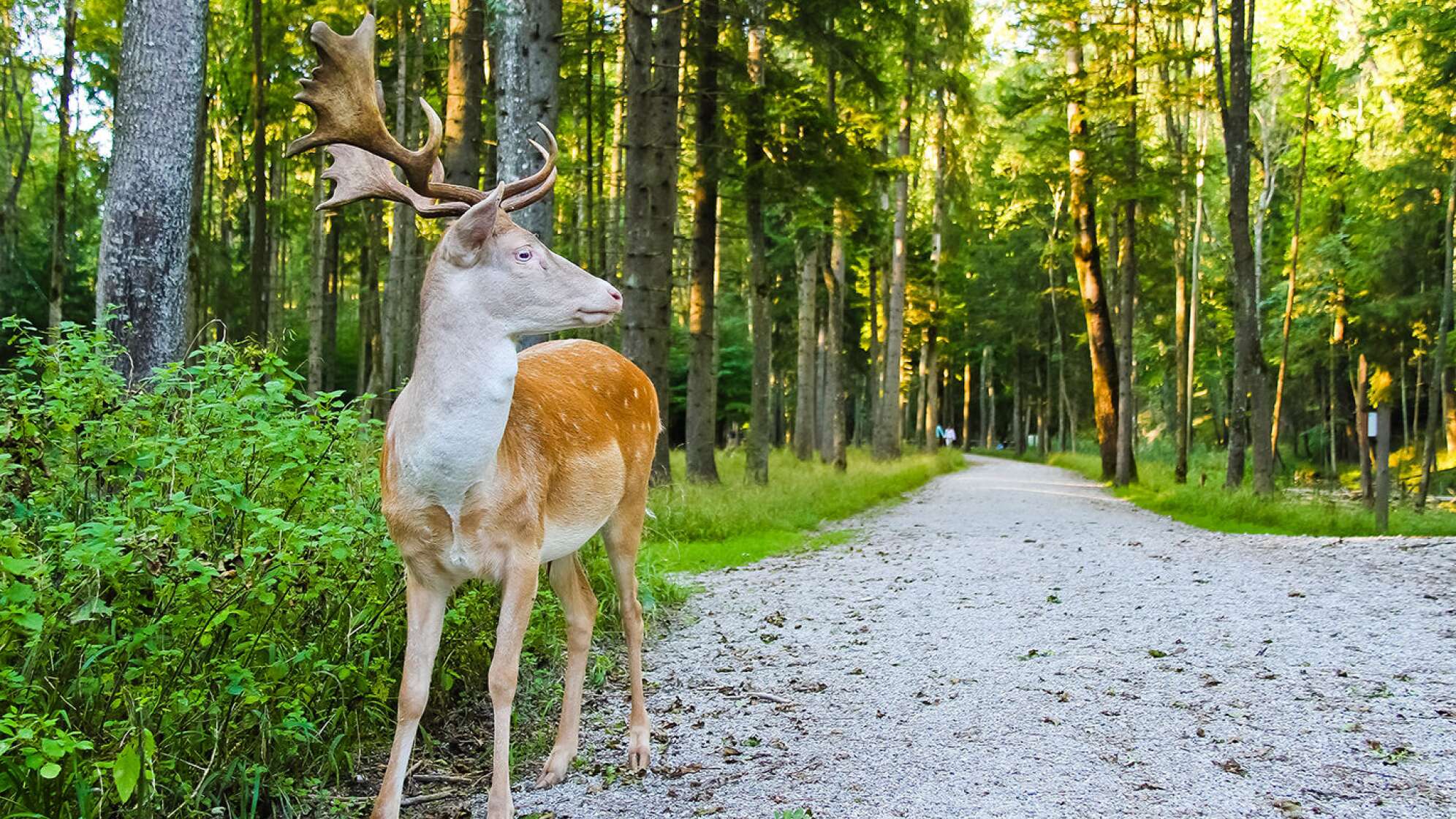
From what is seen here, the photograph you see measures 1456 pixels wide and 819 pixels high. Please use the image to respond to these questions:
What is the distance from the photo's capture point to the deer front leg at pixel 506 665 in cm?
371

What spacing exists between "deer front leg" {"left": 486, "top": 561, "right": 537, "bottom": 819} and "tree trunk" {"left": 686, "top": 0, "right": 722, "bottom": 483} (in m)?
11.0

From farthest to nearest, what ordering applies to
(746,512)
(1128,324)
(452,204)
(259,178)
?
(1128,324)
(259,178)
(746,512)
(452,204)

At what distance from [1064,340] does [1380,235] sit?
808 inches

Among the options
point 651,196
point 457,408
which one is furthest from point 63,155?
point 457,408

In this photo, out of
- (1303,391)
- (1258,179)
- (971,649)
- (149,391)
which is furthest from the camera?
(1303,391)

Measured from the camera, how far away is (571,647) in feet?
15.5

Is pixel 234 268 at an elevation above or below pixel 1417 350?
above

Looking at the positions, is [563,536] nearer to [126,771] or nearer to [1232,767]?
[126,771]

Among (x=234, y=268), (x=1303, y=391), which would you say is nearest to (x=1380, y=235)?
(x=1303, y=391)

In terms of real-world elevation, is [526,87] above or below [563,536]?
above

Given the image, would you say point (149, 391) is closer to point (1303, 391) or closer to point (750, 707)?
point (750, 707)

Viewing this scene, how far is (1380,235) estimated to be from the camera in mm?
24516

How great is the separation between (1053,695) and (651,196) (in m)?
8.04

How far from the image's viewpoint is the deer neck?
3.47 metres
